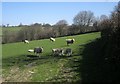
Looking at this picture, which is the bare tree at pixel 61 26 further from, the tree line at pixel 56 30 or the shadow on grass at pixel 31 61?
the shadow on grass at pixel 31 61

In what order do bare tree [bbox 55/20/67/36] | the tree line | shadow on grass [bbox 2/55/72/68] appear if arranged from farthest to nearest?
bare tree [bbox 55/20/67/36] < the tree line < shadow on grass [bbox 2/55/72/68]

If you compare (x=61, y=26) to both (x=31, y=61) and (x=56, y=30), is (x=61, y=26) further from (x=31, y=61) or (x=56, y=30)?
(x=31, y=61)

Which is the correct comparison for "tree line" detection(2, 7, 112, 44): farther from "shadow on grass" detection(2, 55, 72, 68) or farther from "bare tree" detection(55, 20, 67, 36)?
"shadow on grass" detection(2, 55, 72, 68)

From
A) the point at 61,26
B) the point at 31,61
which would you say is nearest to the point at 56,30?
the point at 61,26

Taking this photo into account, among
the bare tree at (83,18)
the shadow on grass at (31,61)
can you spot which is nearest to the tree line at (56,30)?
the bare tree at (83,18)

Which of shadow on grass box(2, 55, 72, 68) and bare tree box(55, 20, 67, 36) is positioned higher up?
Answer: bare tree box(55, 20, 67, 36)

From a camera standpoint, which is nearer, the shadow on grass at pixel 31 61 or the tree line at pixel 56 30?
the shadow on grass at pixel 31 61

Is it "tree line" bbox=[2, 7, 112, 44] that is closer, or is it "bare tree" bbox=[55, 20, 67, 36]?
"tree line" bbox=[2, 7, 112, 44]

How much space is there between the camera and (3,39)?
8506cm

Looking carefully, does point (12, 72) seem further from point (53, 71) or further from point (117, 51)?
point (117, 51)

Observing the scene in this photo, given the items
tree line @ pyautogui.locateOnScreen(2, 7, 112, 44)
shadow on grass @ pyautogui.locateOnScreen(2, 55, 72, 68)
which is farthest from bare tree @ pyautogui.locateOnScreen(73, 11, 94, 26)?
shadow on grass @ pyautogui.locateOnScreen(2, 55, 72, 68)

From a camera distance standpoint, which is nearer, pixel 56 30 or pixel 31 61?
pixel 31 61

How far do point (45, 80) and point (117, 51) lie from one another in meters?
6.03

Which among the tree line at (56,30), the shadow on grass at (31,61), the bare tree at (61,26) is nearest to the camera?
the shadow on grass at (31,61)
